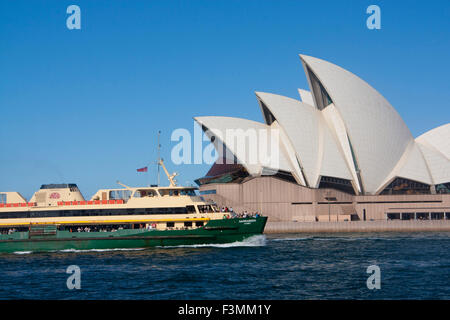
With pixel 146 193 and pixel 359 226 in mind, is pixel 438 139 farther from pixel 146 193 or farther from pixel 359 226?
pixel 146 193

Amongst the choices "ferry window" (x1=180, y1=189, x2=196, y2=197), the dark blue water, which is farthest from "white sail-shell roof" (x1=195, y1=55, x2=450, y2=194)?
the dark blue water

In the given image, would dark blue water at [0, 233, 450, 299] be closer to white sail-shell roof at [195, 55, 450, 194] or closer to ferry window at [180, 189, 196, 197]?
ferry window at [180, 189, 196, 197]

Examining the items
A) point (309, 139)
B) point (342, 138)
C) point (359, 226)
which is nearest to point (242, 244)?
point (359, 226)

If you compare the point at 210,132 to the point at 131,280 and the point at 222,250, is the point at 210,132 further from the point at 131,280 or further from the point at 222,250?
the point at 131,280

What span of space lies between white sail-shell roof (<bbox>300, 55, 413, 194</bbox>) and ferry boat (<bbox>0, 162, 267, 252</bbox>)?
36.1 meters

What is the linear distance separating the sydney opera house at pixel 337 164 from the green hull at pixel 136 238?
112ft

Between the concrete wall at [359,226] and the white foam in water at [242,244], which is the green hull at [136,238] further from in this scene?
the concrete wall at [359,226]

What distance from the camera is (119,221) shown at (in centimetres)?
4225

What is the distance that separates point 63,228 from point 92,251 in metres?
4.00

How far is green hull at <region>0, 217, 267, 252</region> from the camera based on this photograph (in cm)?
4028

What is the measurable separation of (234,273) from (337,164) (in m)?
49.9

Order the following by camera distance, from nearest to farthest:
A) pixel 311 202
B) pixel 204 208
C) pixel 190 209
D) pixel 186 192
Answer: pixel 190 209 → pixel 204 208 → pixel 186 192 → pixel 311 202
